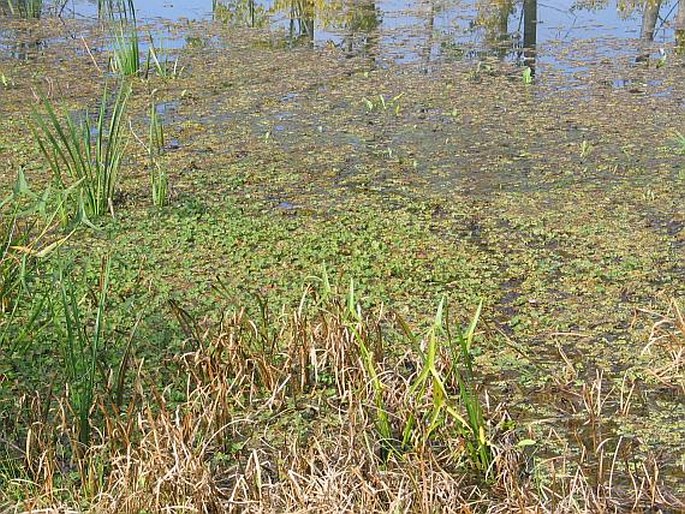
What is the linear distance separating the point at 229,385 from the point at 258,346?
0.16 meters

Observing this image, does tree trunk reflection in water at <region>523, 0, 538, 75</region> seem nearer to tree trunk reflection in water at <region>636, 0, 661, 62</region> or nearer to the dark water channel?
the dark water channel

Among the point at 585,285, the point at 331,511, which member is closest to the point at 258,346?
the point at 331,511

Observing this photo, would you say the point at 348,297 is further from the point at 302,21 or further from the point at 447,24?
the point at 302,21

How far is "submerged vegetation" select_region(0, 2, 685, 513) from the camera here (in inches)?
86.7

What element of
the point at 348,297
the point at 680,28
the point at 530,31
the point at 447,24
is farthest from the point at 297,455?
the point at 680,28

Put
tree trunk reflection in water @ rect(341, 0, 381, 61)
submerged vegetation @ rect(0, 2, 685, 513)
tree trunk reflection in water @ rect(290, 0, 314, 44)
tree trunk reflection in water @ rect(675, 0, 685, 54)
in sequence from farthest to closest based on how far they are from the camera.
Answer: tree trunk reflection in water @ rect(290, 0, 314, 44) < tree trunk reflection in water @ rect(341, 0, 381, 61) < tree trunk reflection in water @ rect(675, 0, 685, 54) < submerged vegetation @ rect(0, 2, 685, 513)

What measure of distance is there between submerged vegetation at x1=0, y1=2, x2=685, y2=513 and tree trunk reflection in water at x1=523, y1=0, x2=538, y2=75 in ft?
1.46

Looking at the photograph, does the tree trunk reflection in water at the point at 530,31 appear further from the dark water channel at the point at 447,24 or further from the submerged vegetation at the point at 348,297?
the submerged vegetation at the point at 348,297

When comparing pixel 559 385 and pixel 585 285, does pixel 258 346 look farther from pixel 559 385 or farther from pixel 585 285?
pixel 585 285

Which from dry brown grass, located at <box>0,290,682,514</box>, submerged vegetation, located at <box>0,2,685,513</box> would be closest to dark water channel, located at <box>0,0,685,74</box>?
submerged vegetation, located at <box>0,2,685,513</box>

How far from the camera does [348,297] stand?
8.61 ft

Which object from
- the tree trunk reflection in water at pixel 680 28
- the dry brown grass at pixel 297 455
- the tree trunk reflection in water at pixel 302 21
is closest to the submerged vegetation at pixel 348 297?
the dry brown grass at pixel 297 455

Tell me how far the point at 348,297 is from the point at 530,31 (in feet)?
16.5

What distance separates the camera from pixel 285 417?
2.55 meters
